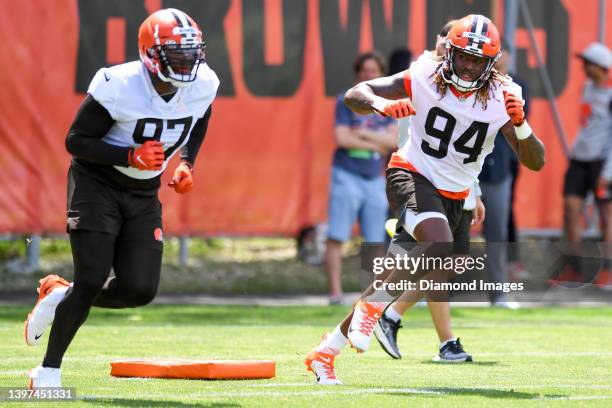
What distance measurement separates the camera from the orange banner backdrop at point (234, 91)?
43.9 ft

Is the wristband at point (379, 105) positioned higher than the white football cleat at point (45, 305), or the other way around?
the wristband at point (379, 105)

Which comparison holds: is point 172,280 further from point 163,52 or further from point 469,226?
point 163,52

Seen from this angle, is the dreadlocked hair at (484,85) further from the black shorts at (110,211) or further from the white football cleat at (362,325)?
the black shorts at (110,211)

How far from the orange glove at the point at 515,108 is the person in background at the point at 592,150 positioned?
6872 millimetres

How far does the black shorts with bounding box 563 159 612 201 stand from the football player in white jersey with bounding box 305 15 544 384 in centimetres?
636

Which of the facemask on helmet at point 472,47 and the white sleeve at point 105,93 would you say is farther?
the facemask on helmet at point 472,47

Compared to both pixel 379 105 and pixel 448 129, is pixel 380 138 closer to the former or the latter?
pixel 448 129

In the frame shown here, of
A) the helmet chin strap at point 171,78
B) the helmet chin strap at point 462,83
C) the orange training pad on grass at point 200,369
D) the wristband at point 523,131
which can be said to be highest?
the helmet chin strap at point 171,78

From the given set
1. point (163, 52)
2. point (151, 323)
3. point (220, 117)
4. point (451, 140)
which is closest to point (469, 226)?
point (451, 140)

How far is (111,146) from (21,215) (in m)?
6.78

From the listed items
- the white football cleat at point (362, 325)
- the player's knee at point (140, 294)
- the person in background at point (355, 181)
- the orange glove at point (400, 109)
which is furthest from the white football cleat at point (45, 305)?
the person in background at point (355, 181)

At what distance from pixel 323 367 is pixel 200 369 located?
2.24 feet

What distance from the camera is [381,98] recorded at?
24.7 feet

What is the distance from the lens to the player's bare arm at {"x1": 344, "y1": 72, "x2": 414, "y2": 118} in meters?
7.19
